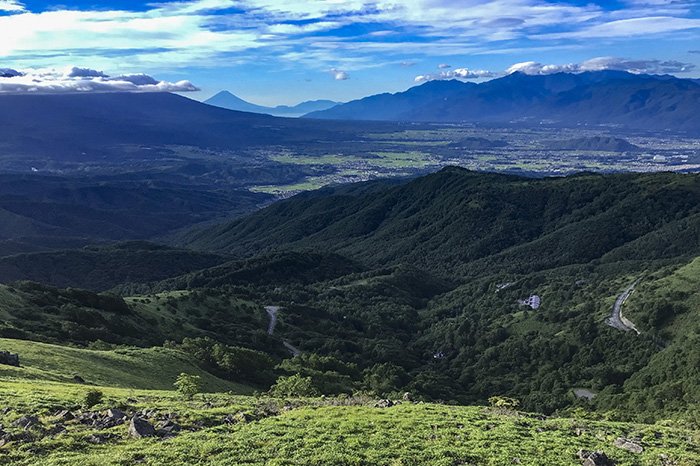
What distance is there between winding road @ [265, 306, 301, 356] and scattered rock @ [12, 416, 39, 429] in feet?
284

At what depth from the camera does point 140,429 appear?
31438 millimetres

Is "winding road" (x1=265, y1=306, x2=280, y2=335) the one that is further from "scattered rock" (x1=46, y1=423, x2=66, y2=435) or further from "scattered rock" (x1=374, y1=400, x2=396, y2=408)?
"scattered rock" (x1=46, y1=423, x2=66, y2=435)

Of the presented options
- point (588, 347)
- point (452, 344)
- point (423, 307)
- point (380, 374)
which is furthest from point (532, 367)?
point (423, 307)

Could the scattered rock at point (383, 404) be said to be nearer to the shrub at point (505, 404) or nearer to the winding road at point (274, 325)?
the shrub at point (505, 404)

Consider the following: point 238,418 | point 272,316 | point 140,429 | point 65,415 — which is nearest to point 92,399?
point 65,415

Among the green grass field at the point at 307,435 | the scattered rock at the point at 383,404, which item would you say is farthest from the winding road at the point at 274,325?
the scattered rock at the point at 383,404

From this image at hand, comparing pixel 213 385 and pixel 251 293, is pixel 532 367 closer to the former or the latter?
pixel 213 385

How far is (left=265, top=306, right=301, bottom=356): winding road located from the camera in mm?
120938

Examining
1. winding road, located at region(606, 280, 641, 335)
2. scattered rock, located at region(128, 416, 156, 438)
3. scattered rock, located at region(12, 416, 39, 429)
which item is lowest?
winding road, located at region(606, 280, 641, 335)

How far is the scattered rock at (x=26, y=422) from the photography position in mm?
31109

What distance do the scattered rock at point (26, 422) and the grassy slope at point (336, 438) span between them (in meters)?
0.73

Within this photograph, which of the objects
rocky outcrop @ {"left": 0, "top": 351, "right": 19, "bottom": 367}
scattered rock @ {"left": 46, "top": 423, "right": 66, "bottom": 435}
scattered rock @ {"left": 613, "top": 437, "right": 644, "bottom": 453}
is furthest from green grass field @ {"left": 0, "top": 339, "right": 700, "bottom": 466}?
rocky outcrop @ {"left": 0, "top": 351, "right": 19, "bottom": 367}

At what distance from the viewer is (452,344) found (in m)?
147

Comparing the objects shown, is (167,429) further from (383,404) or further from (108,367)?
(108,367)
